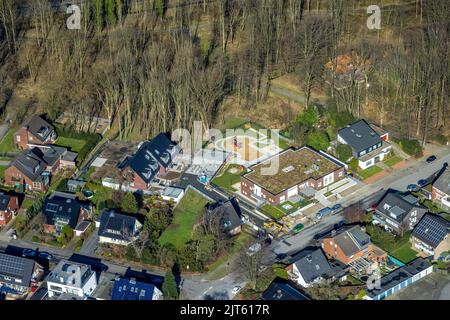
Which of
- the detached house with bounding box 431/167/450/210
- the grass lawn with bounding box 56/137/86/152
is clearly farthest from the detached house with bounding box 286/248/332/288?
the grass lawn with bounding box 56/137/86/152

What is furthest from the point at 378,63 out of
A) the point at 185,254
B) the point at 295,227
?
the point at 185,254

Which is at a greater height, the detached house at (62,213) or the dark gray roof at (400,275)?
the detached house at (62,213)

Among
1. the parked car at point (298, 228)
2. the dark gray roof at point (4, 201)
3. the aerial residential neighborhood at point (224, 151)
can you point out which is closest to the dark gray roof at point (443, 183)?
the aerial residential neighborhood at point (224, 151)

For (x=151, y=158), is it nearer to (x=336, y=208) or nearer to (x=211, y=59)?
(x=336, y=208)

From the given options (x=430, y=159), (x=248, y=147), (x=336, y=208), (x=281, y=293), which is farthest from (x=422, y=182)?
(x=281, y=293)

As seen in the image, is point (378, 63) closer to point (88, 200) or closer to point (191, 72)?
point (191, 72)

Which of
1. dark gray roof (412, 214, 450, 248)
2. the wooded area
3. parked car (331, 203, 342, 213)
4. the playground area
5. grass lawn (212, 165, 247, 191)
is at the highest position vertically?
the wooded area

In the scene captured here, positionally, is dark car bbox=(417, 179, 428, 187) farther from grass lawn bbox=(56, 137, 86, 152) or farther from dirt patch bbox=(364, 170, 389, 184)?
grass lawn bbox=(56, 137, 86, 152)

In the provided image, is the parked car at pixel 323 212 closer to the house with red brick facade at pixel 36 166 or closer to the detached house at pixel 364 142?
the detached house at pixel 364 142
